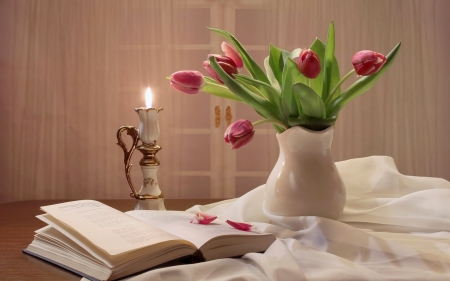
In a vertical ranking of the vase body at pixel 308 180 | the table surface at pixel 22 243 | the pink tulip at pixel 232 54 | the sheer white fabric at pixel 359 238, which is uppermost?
the pink tulip at pixel 232 54

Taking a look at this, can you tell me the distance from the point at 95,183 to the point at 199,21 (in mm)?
983

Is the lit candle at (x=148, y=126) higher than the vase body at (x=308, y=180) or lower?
higher

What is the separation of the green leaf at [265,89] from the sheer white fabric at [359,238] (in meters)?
0.27

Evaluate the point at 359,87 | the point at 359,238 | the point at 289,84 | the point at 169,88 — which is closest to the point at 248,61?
the point at 289,84

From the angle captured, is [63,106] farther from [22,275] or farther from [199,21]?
[22,275]

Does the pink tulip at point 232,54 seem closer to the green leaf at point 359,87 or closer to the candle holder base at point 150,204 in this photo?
the green leaf at point 359,87

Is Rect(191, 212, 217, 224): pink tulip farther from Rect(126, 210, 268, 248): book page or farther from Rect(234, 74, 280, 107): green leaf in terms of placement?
Rect(234, 74, 280, 107): green leaf

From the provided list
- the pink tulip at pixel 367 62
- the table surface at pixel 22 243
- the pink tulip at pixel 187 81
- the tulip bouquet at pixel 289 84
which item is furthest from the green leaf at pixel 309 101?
the table surface at pixel 22 243

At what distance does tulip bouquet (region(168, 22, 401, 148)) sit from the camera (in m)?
1.02

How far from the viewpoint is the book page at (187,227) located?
95 centimetres

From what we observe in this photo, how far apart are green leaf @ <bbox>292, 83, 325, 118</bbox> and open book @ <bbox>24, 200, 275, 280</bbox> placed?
28 cm

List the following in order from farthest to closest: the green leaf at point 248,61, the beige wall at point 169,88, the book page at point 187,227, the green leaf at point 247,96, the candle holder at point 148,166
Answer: the beige wall at point 169,88 < the candle holder at point 148,166 < the green leaf at point 248,61 < the green leaf at point 247,96 < the book page at point 187,227

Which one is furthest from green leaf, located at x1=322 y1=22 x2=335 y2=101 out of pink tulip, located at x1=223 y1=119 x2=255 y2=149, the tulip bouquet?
pink tulip, located at x1=223 y1=119 x2=255 y2=149

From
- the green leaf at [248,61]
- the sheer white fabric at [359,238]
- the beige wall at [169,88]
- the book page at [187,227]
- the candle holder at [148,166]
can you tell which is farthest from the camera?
the beige wall at [169,88]
